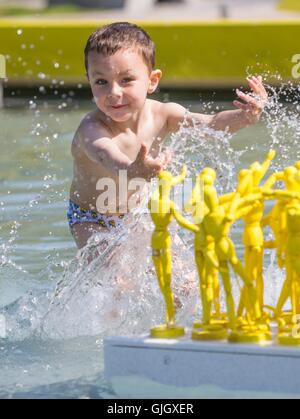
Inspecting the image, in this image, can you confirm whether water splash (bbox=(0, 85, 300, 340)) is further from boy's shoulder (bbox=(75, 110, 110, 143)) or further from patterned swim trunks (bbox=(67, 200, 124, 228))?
boy's shoulder (bbox=(75, 110, 110, 143))

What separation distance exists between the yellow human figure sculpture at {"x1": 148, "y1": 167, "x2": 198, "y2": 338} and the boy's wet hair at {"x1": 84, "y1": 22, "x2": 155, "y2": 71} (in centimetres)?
101

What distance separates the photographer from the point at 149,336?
2.80m

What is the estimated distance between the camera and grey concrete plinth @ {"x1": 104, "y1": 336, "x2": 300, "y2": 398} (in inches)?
104

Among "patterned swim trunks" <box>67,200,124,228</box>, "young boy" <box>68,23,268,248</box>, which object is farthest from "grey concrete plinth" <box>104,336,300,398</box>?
"patterned swim trunks" <box>67,200,124,228</box>

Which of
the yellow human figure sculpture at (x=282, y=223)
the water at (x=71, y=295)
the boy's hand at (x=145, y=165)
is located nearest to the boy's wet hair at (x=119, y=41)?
Answer: the water at (x=71, y=295)

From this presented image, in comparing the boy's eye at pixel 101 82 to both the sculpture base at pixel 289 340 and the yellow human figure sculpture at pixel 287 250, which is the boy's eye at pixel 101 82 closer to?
the yellow human figure sculpture at pixel 287 250

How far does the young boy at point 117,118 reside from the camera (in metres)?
3.72

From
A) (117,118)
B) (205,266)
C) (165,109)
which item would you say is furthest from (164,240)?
(165,109)

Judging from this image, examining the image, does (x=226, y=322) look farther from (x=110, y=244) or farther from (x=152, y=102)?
(x=152, y=102)

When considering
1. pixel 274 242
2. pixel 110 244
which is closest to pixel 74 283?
pixel 110 244

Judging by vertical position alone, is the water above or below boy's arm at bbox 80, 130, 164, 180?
below

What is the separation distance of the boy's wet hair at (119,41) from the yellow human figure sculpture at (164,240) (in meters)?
1.01

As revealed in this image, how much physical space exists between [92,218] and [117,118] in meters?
0.42

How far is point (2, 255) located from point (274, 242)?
205cm
